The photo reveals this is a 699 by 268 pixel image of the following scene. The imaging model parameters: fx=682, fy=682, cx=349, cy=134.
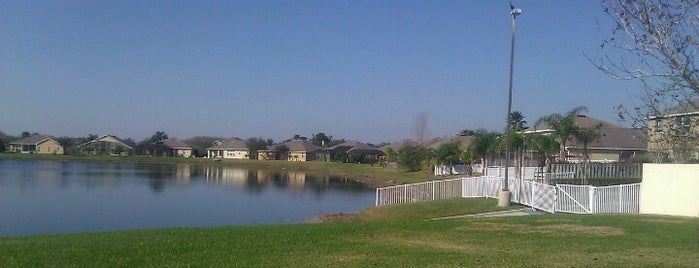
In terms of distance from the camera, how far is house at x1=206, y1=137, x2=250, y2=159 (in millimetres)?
140750

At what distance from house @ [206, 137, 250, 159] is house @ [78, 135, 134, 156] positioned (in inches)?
683

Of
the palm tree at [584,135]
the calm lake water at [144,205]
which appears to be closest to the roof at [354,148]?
the calm lake water at [144,205]

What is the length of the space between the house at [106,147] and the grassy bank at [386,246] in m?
130

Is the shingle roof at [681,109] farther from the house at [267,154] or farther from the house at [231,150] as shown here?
the house at [231,150]

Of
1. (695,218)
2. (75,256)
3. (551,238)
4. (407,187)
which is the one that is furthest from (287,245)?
(407,187)

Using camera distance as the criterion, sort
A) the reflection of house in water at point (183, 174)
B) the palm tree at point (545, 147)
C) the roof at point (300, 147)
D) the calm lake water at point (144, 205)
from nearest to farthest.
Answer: the calm lake water at point (144, 205)
the palm tree at point (545, 147)
the reflection of house in water at point (183, 174)
the roof at point (300, 147)

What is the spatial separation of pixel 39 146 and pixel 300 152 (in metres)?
50.9

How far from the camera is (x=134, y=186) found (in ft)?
184

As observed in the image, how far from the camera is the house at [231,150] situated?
462 feet

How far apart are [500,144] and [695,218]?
91.1 ft

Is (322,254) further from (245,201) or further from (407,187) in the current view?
(245,201)

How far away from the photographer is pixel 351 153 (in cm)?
12062

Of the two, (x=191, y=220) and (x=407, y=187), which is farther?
(x=407, y=187)

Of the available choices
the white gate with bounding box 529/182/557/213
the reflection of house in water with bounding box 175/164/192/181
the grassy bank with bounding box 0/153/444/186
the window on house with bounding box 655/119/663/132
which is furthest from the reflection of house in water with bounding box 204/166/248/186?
the window on house with bounding box 655/119/663/132
